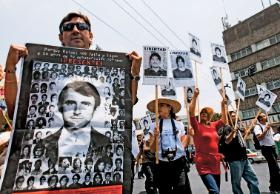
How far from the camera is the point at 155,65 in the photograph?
3475 millimetres

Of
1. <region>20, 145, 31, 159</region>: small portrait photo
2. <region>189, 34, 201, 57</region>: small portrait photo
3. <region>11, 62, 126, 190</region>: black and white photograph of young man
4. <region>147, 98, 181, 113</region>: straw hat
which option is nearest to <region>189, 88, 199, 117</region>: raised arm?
<region>147, 98, 181, 113</region>: straw hat

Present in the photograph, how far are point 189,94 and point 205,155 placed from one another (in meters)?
1.34

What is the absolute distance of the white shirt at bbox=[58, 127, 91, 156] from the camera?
1749 mm

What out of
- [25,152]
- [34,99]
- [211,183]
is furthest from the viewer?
[211,183]

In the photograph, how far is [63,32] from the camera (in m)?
2.24

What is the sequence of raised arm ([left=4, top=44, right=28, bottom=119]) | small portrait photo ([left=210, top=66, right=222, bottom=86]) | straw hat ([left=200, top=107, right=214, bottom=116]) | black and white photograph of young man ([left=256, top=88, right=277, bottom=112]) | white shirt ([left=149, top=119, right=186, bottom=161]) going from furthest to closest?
black and white photograph of young man ([left=256, top=88, right=277, bottom=112]) → small portrait photo ([left=210, top=66, right=222, bottom=86]) → straw hat ([left=200, top=107, right=214, bottom=116]) → white shirt ([left=149, top=119, right=186, bottom=161]) → raised arm ([left=4, top=44, right=28, bottom=119])

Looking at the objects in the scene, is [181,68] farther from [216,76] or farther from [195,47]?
[216,76]

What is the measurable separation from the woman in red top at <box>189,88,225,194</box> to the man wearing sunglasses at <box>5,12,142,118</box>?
2.16 m

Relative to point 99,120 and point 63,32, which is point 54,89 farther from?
point 63,32

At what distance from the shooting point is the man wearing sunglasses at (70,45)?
181 centimetres

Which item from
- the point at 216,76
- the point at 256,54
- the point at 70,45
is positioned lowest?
the point at 70,45

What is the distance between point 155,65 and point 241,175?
2.76m

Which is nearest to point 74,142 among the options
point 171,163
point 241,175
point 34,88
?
point 34,88

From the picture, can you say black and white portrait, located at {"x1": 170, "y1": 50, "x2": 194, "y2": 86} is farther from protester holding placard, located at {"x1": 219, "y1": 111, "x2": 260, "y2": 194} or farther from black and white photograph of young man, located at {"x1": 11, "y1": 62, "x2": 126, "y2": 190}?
black and white photograph of young man, located at {"x1": 11, "y1": 62, "x2": 126, "y2": 190}
